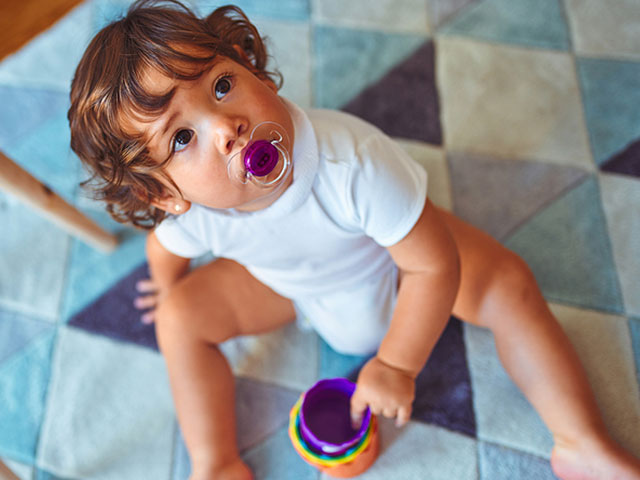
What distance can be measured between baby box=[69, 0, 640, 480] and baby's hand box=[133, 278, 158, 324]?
0.08 meters

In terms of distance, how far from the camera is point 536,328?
0.72m

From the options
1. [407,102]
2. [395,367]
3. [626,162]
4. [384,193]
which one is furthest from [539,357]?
[407,102]

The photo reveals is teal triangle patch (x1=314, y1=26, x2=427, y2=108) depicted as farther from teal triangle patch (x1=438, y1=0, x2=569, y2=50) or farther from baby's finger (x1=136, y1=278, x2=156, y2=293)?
baby's finger (x1=136, y1=278, x2=156, y2=293)

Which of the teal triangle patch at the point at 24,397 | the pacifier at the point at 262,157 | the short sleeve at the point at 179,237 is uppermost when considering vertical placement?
the pacifier at the point at 262,157

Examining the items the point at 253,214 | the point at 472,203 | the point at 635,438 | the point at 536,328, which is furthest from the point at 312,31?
the point at 635,438

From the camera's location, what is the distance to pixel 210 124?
0.52 metres

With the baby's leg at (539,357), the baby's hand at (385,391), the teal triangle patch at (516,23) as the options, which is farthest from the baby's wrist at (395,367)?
the teal triangle patch at (516,23)

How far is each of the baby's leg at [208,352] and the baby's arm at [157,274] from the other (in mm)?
31

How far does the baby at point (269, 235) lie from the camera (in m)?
0.53

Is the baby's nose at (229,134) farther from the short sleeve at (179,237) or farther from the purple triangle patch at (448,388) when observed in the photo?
the purple triangle patch at (448,388)

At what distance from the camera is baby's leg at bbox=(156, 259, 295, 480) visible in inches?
30.1

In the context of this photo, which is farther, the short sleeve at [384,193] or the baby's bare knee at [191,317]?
the baby's bare knee at [191,317]

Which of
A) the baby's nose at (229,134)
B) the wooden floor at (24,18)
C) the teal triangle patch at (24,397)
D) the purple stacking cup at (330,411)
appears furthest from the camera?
the wooden floor at (24,18)

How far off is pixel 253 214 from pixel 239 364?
0.34 metres
